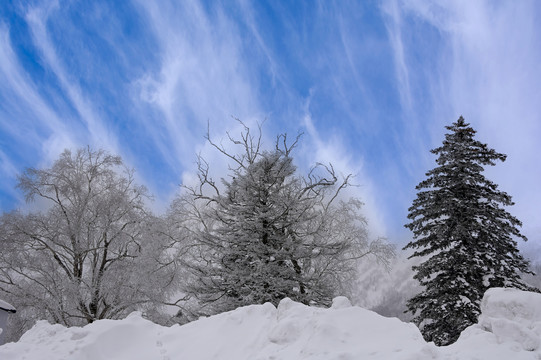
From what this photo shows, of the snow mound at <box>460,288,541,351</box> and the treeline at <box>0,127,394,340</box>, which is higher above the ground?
the treeline at <box>0,127,394,340</box>

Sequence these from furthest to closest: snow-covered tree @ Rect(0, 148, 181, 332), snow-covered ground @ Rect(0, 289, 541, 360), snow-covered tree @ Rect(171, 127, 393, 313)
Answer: snow-covered tree @ Rect(0, 148, 181, 332) → snow-covered tree @ Rect(171, 127, 393, 313) → snow-covered ground @ Rect(0, 289, 541, 360)

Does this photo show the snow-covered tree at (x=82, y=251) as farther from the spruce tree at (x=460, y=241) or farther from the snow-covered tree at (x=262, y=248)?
the spruce tree at (x=460, y=241)

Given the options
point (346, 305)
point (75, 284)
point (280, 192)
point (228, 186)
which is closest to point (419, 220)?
point (280, 192)

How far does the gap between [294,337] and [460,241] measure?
10.1 m

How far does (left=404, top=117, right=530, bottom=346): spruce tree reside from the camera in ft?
38.5

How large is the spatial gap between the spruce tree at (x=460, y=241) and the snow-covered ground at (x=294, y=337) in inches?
293

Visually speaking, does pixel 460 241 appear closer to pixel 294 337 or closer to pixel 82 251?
pixel 294 337

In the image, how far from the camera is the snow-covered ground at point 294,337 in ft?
13.9

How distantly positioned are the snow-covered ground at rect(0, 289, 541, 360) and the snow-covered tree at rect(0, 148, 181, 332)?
24.9 feet

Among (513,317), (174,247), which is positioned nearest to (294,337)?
(513,317)

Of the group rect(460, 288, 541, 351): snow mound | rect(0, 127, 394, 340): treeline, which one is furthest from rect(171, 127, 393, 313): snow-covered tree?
rect(460, 288, 541, 351): snow mound

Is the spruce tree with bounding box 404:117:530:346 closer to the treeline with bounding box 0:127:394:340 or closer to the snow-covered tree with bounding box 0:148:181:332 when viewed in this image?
the treeline with bounding box 0:127:394:340

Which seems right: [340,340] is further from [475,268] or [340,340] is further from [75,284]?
[75,284]

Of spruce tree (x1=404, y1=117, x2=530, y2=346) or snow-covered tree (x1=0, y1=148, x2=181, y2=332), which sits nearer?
spruce tree (x1=404, y1=117, x2=530, y2=346)
